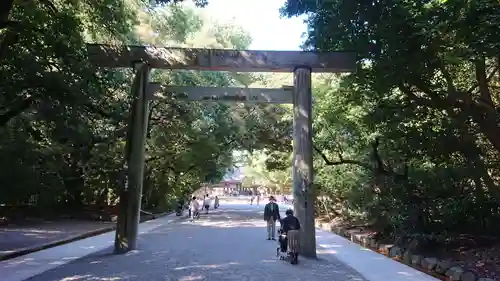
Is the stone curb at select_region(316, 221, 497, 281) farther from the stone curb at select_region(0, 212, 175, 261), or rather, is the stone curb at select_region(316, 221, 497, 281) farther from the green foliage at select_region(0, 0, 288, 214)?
the stone curb at select_region(0, 212, 175, 261)

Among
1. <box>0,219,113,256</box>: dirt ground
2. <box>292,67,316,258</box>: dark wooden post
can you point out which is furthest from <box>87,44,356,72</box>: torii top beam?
<box>0,219,113,256</box>: dirt ground

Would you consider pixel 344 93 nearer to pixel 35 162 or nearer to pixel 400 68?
pixel 400 68

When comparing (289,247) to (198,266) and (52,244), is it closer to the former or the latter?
(198,266)

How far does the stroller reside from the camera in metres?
10.9

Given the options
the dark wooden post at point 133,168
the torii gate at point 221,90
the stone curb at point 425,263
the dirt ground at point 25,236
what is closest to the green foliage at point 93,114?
the dark wooden post at point 133,168

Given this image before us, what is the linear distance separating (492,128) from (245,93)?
6267 millimetres

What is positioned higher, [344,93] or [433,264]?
[344,93]

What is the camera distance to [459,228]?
41.8ft

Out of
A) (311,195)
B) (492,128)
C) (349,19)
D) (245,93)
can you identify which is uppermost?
(349,19)

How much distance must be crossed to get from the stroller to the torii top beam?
4.46 metres

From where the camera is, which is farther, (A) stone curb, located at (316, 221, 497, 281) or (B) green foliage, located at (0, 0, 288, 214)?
(B) green foliage, located at (0, 0, 288, 214)

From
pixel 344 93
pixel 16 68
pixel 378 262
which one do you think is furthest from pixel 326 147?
pixel 16 68

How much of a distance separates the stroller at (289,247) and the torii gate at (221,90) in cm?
89

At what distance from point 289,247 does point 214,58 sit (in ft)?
17.7
